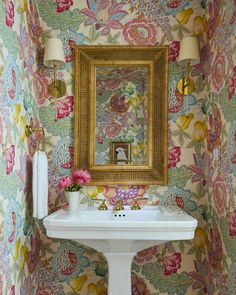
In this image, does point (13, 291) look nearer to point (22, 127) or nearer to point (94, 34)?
point (22, 127)

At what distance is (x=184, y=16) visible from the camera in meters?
2.44

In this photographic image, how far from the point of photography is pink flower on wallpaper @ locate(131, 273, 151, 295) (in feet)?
7.83

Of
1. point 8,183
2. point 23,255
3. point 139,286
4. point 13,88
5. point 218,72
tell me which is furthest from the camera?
point 139,286

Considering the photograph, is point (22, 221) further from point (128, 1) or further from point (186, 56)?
point (128, 1)

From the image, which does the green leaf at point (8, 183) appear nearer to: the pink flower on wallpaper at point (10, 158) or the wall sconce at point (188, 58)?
the pink flower on wallpaper at point (10, 158)

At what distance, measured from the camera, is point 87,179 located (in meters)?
2.26

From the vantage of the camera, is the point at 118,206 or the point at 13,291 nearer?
the point at 13,291

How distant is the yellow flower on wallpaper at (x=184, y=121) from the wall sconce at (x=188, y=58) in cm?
16

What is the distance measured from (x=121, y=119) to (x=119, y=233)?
0.85 meters

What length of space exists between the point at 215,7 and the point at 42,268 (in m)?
2.08

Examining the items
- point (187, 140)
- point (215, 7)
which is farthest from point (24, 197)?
point (215, 7)

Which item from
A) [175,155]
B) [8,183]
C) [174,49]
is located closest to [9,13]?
[8,183]

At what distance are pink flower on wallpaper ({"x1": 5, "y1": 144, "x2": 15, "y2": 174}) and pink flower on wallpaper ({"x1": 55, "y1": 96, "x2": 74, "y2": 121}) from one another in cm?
62


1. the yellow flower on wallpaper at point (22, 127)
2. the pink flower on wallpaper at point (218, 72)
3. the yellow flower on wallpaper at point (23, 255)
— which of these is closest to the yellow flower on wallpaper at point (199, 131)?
the pink flower on wallpaper at point (218, 72)
